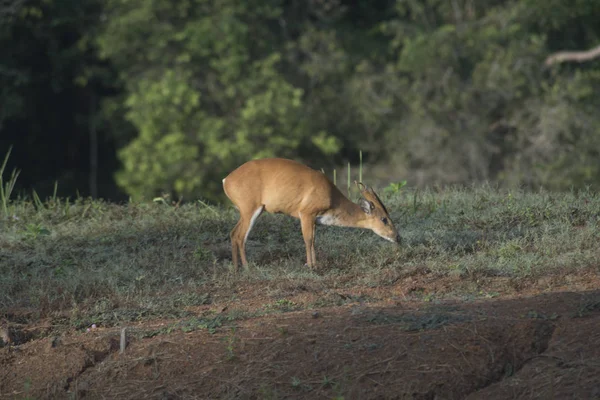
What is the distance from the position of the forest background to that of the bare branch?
6 centimetres

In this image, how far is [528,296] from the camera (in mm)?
6688

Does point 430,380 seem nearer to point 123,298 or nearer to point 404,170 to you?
point 123,298

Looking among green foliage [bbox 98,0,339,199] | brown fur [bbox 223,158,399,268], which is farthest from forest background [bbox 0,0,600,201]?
brown fur [bbox 223,158,399,268]

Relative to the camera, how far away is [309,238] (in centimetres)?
856

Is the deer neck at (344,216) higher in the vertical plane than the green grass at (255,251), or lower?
higher

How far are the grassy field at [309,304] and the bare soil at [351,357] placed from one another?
0.01m

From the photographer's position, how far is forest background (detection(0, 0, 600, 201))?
68.7 feet

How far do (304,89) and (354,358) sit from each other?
702 inches

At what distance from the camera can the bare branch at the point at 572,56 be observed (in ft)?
68.7

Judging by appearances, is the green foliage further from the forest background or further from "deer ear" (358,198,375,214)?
"deer ear" (358,198,375,214)

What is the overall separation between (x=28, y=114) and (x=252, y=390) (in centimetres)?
1860

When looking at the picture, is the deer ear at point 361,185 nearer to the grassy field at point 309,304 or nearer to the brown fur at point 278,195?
the brown fur at point 278,195

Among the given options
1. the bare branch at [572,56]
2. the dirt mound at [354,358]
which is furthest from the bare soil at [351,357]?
the bare branch at [572,56]

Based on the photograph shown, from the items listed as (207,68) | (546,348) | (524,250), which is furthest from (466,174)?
(546,348)
